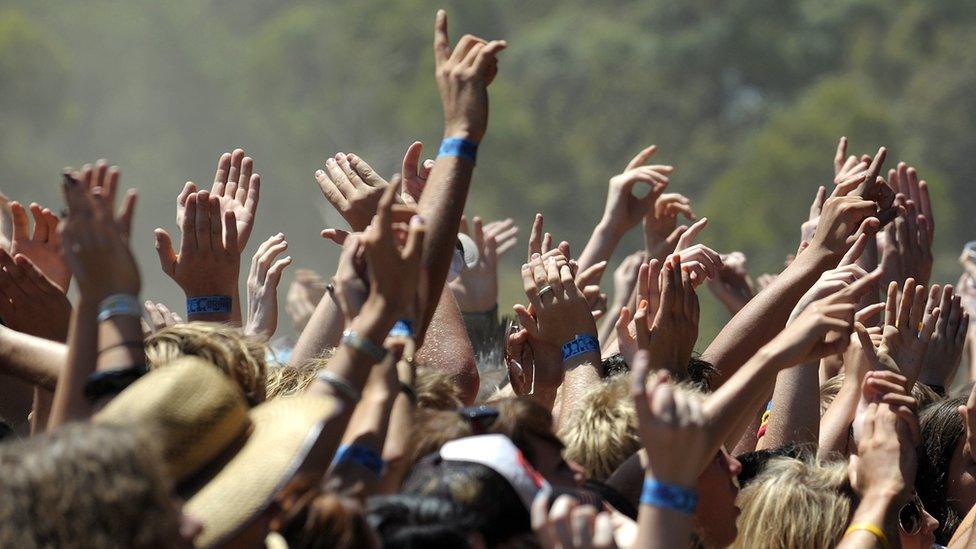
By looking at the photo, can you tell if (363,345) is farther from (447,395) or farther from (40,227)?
(40,227)

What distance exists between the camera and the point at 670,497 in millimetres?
2625

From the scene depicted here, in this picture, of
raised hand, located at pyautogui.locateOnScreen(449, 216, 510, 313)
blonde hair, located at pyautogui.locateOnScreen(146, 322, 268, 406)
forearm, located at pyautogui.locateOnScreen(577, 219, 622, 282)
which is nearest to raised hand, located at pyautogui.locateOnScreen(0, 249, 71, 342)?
blonde hair, located at pyautogui.locateOnScreen(146, 322, 268, 406)

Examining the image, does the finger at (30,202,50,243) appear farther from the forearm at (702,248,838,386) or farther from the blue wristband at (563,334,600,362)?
the forearm at (702,248,838,386)

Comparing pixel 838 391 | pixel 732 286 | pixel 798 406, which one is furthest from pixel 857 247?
pixel 732 286

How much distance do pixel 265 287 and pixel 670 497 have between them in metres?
2.85

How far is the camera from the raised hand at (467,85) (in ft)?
Result: 11.6

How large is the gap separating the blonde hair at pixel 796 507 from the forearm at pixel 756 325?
2.05ft

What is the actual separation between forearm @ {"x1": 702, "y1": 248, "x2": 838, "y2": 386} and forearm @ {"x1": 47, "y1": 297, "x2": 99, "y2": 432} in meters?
2.06

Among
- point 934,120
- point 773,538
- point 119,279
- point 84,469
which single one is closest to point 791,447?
point 773,538

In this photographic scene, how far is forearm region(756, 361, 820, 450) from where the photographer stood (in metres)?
4.23

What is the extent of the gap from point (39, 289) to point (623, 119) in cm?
3835

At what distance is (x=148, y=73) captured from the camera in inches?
1860

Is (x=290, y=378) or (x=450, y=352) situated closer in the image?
(x=290, y=378)

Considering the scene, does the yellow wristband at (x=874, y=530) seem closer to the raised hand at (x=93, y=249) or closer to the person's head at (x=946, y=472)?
the person's head at (x=946, y=472)
